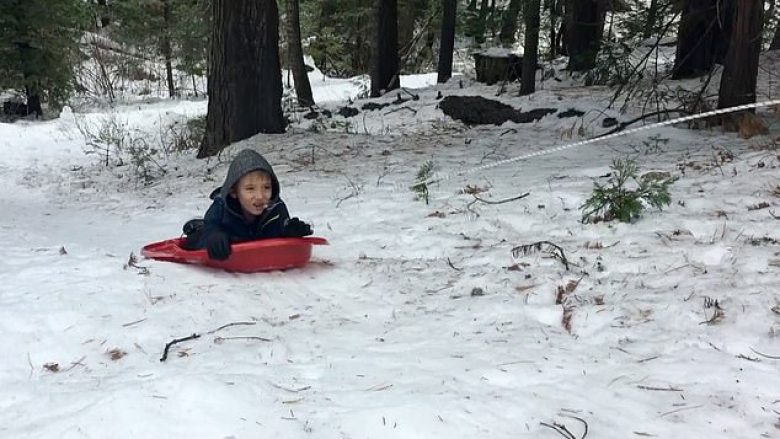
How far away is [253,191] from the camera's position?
12.8ft

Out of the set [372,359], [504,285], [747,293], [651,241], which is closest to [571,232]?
[651,241]

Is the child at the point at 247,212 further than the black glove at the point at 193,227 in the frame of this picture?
No

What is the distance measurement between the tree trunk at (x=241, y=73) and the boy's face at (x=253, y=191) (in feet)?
15.5

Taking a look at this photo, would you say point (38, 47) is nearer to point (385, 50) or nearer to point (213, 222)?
point (385, 50)

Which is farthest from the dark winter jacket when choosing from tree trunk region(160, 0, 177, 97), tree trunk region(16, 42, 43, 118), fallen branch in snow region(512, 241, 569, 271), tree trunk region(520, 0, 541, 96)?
tree trunk region(160, 0, 177, 97)

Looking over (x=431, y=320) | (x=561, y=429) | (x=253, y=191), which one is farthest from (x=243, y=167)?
(x=561, y=429)

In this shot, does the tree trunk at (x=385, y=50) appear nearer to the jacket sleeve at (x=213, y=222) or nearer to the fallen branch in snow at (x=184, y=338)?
the jacket sleeve at (x=213, y=222)

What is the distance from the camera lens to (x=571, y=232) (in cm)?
409

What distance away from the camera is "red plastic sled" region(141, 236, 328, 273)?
364 centimetres

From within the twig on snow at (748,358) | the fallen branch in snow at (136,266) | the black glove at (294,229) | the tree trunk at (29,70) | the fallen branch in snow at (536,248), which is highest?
the tree trunk at (29,70)

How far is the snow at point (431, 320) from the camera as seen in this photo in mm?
1986

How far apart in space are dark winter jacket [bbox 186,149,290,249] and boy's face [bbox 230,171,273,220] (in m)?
0.04

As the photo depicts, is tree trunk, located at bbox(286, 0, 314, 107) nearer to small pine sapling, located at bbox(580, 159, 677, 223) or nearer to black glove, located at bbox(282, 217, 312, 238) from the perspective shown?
black glove, located at bbox(282, 217, 312, 238)

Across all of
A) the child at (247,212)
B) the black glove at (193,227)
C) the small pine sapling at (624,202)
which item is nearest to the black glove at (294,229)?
the child at (247,212)
